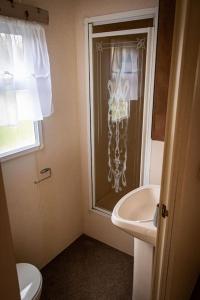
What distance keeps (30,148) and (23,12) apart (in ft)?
3.02

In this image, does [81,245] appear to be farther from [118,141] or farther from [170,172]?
[170,172]

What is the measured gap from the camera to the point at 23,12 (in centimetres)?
144

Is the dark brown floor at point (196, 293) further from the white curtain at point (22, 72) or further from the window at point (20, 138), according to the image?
the white curtain at point (22, 72)

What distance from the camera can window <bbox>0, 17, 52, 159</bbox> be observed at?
1438 millimetres

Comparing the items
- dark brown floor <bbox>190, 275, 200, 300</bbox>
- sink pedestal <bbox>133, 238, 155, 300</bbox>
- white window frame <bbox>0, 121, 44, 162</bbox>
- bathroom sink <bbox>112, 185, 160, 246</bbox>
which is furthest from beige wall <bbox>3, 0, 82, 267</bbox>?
dark brown floor <bbox>190, 275, 200, 300</bbox>

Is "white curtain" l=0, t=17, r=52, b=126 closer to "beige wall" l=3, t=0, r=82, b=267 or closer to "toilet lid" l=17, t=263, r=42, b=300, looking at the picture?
"beige wall" l=3, t=0, r=82, b=267

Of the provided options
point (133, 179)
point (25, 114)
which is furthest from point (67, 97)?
point (133, 179)

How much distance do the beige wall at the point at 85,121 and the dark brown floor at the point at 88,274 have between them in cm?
12

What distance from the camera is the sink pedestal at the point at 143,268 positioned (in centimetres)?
150

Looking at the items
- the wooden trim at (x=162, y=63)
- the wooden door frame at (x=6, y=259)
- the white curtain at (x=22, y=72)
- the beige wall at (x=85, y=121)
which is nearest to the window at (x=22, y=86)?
the white curtain at (x=22, y=72)

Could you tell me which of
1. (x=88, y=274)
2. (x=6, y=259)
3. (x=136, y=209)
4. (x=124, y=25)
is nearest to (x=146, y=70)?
(x=124, y=25)

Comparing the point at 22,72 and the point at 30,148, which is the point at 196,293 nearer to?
the point at 30,148

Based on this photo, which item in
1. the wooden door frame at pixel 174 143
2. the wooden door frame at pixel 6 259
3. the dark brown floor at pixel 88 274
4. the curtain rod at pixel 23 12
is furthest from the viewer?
the dark brown floor at pixel 88 274

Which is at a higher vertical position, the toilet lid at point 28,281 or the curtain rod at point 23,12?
the curtain rod at point 23,12
